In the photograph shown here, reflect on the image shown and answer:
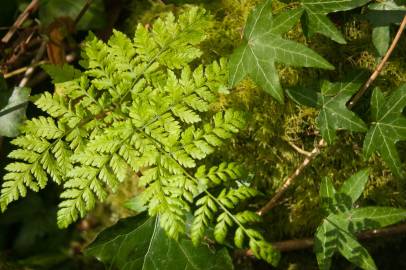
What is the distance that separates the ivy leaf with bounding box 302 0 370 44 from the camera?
5.14 feet

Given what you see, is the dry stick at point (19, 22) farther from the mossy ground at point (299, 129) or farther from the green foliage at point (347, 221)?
the green foliage at point (347, 221)

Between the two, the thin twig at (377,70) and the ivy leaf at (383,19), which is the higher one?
the ivy leaf at (383,19)

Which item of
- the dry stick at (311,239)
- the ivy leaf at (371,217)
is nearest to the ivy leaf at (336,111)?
the ivy leaf at (371,217)

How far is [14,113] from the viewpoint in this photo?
1983 millimetres

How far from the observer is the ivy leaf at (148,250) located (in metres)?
1.68

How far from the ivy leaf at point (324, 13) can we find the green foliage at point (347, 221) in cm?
52

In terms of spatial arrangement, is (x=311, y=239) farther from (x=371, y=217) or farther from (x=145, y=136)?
(x=145, y=136)

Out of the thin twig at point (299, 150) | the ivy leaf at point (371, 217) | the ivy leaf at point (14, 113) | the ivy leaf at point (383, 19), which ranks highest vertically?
the ivy leaf at point (383, 19)

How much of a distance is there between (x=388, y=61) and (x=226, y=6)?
725 mm

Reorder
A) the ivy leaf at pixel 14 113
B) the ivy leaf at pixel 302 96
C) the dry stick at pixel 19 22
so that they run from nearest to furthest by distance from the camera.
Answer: the ivy leaf at pixel 302 96
the ivy leaf at pixel 14 113
the dry stick at pixel 19 22

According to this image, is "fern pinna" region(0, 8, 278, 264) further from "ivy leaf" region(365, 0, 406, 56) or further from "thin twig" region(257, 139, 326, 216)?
"ivy leaf" region(365, 0, 406, 56)

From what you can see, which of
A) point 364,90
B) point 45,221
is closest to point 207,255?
point 364,90

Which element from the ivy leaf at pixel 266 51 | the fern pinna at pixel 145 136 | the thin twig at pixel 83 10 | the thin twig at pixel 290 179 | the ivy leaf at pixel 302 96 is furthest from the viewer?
the thin twig at pixel 83 10

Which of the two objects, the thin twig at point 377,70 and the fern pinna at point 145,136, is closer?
the fern pinna at point 145,136
